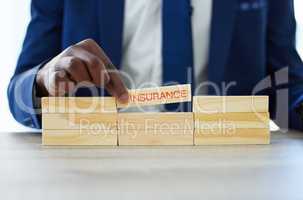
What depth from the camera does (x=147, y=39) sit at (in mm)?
981

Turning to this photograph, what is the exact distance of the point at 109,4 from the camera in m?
0.95

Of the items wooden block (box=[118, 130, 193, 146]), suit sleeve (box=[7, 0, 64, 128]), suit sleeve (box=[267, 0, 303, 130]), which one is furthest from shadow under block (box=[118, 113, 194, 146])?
suit sleeve (box=[267, 0, 303, 130])

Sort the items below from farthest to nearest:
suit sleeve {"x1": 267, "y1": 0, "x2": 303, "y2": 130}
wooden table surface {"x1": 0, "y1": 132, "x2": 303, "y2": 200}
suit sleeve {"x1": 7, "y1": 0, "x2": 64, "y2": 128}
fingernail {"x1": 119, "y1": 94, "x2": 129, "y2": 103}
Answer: suit sleeve {"x1": 267, "y1": 0, "x2": 303, "y2": 130}, suit sleeve {"x1": 7, "y1": 0, "x2": 64, "y2": 128}, fingernail {"x1": 119, "y1": 94, "x2": 129, "y2": 103}, wooden table surface {"x1": 0, "y1": 132, "x2": 303, "y2": 200}

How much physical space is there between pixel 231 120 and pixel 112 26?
1.32ft

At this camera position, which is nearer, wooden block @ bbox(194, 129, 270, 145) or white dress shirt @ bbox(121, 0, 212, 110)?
wooden block @ bbox(194, 129, 270, 145)

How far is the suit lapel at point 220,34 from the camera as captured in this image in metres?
0.98

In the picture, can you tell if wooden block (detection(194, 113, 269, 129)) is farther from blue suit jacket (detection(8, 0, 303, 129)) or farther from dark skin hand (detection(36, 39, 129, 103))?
blue suit jacket (detection(8, 0, 303, 129))

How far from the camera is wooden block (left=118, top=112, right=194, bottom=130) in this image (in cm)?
65

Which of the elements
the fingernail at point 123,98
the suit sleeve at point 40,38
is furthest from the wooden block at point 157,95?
the suit sleeve at point 40,38

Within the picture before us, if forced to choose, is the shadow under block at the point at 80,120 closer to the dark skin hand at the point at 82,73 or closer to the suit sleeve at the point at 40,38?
the dark skin hand at the point at 82,73

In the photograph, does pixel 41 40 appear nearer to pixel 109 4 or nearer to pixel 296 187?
pixel 109 4

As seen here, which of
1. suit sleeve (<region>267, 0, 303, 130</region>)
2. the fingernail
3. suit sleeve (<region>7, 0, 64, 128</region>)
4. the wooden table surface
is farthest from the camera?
suit sleeve (<region>267, 0, 303, 130</region>)

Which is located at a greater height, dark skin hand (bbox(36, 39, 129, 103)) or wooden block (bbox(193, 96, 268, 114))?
dark skin hand (bbox(36, 39, 129, 103))

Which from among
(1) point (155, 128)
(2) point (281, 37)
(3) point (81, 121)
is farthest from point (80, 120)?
(2) point (281, 37)
